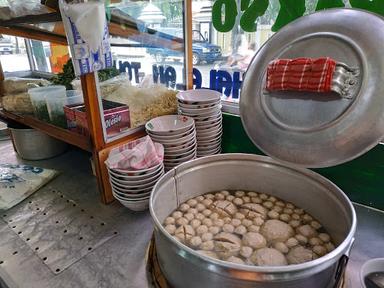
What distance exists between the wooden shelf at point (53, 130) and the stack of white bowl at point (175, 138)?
0.82 ft

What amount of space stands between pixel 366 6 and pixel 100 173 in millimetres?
1068

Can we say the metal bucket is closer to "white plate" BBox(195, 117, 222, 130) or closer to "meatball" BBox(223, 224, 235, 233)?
"white plate" BBox(195, 117, 222, 130)

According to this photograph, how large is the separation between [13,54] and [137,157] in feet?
4.49

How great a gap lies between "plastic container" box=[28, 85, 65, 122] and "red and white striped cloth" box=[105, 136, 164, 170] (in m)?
0.46

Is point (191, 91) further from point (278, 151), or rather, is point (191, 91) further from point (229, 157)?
point (278, 151)

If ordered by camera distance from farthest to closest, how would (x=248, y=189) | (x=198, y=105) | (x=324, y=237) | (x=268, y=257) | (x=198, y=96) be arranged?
1. (x=198, y=96)
2. (x=198, y=105)
3. (x=248, y=189)
4. (x=324, y=237)
5. (x=268, y=257)

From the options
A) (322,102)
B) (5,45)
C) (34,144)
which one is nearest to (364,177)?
(322,102)

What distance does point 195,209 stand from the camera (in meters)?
0.97

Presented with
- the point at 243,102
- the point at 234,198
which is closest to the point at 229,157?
the point at 234,198

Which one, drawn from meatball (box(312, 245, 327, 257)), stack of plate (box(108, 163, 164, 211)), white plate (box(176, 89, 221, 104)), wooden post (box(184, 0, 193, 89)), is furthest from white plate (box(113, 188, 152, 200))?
wooden post (box(184, 0, 193, 89))

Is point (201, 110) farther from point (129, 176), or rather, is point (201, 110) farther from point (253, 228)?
point (253, 228)

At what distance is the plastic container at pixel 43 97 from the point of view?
48.5 inches

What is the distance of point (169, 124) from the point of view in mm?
1194

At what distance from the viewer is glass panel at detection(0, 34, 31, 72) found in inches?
61.1
